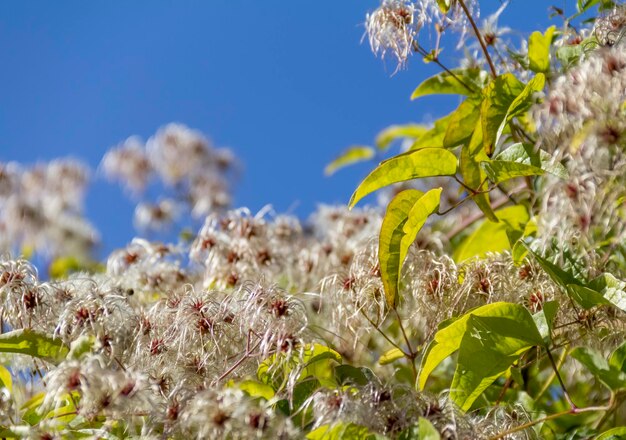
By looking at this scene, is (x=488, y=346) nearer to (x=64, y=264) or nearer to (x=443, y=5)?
(x=443, y=5)

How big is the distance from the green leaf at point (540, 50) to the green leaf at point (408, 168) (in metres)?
0.35

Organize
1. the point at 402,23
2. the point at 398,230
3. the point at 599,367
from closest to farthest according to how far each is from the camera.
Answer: the point at 599,367
the point at 398,230
the point at 402,23

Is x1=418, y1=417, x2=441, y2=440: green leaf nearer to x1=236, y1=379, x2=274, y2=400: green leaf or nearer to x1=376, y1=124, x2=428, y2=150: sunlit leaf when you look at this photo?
A: x1=236, y1=379, x2=274, y2=400: green leaf

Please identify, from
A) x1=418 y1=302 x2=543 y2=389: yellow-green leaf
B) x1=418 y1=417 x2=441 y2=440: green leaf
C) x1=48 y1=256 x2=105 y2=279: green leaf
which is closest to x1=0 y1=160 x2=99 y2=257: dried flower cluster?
x1=48 y1=256 x2=105 y2=279: green leaf

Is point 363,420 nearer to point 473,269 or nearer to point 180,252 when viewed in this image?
point 473,269

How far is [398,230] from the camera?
153 cm

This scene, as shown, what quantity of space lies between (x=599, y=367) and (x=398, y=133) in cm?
166

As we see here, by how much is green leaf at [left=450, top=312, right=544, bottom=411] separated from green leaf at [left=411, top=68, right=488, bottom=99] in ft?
2.01

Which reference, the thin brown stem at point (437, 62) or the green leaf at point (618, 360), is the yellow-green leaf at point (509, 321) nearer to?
the green leaf at point (618, 360)

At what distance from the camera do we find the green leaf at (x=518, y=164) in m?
1.47

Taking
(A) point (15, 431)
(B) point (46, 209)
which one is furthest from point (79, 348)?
(B) point (46, 209)

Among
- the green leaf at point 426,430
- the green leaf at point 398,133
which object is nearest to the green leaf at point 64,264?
the green leaf at point 398,133

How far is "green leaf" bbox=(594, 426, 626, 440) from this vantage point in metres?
1.32

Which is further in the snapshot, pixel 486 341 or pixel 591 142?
pixel 486 341
